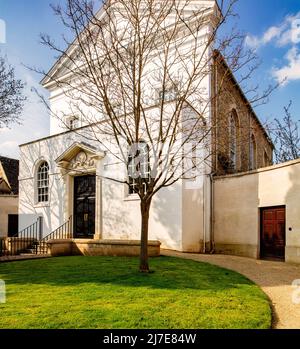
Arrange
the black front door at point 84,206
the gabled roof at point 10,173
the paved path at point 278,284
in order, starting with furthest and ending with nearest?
the gabled roof at point 10,173 < the black front door at point 84,206 < the paved path at point 278,284

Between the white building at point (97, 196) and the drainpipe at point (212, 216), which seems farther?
the drainpipe at point (212, 216)

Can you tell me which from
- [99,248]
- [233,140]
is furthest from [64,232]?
[233,140]

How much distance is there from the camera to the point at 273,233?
1273 cm

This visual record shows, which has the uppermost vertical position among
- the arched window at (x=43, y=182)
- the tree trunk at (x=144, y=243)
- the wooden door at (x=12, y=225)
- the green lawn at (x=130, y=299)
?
the arched window at (x=43, y=182)

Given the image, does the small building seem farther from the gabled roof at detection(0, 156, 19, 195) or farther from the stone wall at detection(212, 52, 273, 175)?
the stone wall at detection(212, 52, 273, 175)

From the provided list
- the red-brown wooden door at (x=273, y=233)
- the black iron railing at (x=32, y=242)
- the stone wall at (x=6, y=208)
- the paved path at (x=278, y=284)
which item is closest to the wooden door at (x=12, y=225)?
the stone wall at (x=6, y=208)

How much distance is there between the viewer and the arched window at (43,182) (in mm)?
17953

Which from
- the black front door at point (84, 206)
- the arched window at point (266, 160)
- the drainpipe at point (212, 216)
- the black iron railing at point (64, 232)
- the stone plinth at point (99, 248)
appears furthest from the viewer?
the arched window at point (266, 160)

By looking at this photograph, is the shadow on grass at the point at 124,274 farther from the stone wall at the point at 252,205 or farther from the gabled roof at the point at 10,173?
the gabled roof at the point at 10,173

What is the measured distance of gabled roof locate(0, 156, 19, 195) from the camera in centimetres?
2600

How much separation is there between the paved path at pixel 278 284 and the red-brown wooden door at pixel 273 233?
1.38 meters

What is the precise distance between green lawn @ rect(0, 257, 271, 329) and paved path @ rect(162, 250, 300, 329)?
0.23 m

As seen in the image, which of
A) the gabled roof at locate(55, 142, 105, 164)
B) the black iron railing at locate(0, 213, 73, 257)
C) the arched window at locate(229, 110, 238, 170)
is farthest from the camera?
the arched window at locate(229, 110, 238, 170)

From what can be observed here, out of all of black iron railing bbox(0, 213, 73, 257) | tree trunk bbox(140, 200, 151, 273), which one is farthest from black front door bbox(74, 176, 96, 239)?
tree trunk bbox(140, 200, 151, 273)
